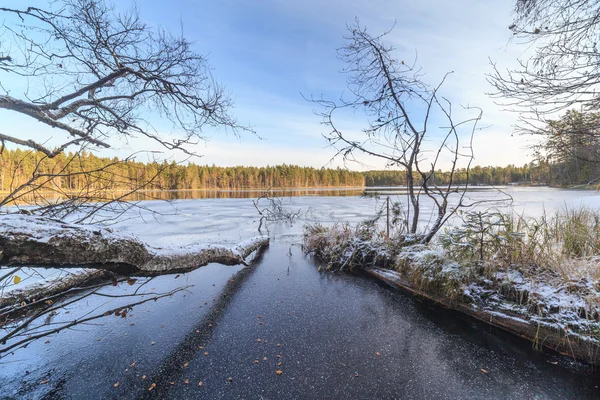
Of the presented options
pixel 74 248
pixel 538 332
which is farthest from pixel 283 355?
pixel 538 332

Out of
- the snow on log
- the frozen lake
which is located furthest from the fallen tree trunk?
the snow on log

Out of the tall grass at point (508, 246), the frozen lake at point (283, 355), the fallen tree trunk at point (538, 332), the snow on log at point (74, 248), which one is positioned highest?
the snow on log at point (74, 248)

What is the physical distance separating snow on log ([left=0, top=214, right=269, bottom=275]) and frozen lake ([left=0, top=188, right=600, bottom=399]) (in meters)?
0.70

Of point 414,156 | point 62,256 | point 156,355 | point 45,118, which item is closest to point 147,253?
point 62,256

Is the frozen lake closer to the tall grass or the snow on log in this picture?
the snow on log

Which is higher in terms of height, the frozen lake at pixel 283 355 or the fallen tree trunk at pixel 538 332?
the fallen tree trunk at pixel 538 332

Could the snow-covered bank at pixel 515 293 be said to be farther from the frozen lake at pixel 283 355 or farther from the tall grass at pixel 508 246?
the frozen lake at pixel 283 355

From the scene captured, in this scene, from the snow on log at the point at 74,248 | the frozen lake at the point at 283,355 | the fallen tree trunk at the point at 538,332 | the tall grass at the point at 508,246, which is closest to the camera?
the snow on log at the point at 74,248

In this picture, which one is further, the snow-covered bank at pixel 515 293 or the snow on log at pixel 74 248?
the snow-covered bank at pixel 515 293

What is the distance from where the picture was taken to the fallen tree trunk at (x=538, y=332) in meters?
2.36

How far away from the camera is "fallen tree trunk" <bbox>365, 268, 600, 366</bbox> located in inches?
92.9

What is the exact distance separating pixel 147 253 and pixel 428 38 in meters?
6.59

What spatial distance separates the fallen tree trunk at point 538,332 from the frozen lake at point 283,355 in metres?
0.12

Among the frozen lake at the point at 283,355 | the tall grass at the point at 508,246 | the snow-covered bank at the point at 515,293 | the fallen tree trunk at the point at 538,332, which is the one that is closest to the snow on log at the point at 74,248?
the frozen lake at the point at 283,355
